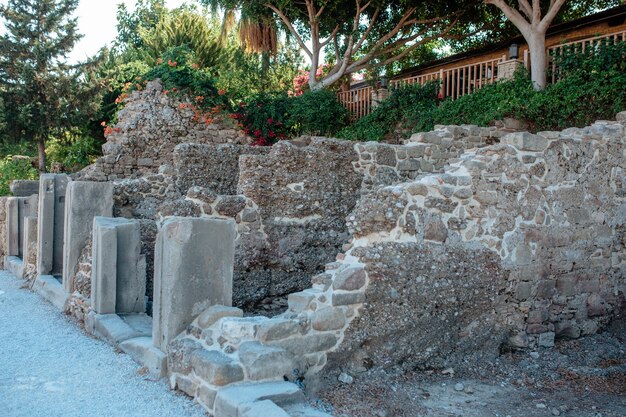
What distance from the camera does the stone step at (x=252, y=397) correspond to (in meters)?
4.16

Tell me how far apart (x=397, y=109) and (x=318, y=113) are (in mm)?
2362

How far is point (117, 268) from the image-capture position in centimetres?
720

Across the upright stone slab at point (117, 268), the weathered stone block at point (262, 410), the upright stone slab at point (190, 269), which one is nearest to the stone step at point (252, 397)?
the weathered stone block at point (262, 410)

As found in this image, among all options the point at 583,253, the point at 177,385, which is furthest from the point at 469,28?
the point at 177,385

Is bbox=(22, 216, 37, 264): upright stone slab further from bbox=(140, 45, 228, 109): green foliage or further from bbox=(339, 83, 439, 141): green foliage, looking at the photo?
bbox=(339, 83, 439, 141): green foliage

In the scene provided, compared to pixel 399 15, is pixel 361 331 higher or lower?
lower

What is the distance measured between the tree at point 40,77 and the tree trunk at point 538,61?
1419 cm

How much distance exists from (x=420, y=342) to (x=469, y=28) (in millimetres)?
14846

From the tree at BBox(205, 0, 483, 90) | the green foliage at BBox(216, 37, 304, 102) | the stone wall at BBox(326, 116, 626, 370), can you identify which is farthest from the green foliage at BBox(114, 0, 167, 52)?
the stone wall at BBox(326, 116, 626, 370)

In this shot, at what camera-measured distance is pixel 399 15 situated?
56.3ft

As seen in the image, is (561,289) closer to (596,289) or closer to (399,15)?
(596,289)

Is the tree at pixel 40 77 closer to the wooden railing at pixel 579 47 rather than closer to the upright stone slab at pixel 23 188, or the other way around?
the upright stone slab at pixel 23 188

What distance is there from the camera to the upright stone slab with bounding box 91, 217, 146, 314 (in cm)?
701

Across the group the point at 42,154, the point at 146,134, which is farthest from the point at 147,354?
the point at 42,154
